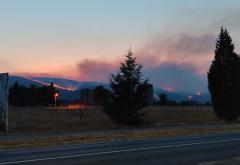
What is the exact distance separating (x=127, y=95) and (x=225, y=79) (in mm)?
11036

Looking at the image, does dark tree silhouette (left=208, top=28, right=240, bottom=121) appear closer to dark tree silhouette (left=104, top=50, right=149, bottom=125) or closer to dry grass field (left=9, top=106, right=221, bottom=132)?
dry grass field (left=9, top=106, right=221, bottom=132)

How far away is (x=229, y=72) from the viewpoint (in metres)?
45.0

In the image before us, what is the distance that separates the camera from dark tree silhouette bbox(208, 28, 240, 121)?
44.8m

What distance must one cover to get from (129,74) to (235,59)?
1198 cm

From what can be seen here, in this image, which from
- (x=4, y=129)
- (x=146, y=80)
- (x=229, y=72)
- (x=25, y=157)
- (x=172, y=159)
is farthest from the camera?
(x=229, y=72)

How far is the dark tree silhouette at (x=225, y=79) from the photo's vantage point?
4478cm

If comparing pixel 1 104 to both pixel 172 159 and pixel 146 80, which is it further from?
pixel 172 159

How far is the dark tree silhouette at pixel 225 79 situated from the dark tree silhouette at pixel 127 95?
32.3 ft

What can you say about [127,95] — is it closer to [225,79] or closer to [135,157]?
[225,79]

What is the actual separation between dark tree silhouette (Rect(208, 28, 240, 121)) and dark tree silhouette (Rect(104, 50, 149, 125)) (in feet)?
32.3

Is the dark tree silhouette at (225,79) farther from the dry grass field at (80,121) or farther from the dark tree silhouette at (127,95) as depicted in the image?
the dark tree silhouette at (127,95)

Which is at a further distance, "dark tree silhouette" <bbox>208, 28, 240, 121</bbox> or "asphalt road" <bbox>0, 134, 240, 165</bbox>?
"dark tree silhouette" <bbox>208, 28, 240, 121</bbox>

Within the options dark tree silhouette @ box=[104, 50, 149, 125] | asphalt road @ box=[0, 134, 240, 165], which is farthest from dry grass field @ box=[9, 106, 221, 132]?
asphalt road @ box=[0, 134, 240, 165]

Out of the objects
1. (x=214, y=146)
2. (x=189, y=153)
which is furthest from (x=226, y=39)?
(x=189, y=153)
